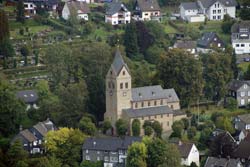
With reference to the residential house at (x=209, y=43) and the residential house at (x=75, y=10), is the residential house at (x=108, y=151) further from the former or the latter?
the residential house at (x=75, y=10)

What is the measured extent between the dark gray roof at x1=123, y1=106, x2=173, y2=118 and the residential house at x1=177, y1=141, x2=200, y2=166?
4518 millimetres

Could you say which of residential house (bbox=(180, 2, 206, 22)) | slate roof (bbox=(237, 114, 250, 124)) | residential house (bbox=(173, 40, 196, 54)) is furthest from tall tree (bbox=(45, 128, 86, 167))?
residential house (bbox=(180, 2, 206, 22))

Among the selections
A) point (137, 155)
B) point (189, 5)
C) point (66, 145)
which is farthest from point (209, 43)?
point (137, 155)

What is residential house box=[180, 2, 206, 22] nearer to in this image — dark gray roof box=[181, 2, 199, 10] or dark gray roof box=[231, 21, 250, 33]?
dark gray roof box=[181, 2, 199, 10]

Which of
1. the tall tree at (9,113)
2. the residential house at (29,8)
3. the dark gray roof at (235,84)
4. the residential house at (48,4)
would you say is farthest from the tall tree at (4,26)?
the dark gray roof at (235,84)

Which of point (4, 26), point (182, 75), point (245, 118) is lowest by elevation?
point (245, 118)

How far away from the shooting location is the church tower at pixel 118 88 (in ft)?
169

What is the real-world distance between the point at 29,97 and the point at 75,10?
14249mm

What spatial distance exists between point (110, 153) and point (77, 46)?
614 inches

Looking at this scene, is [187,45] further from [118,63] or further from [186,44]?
[118,63]

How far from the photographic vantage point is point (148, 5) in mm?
70438

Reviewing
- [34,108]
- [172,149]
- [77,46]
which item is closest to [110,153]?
[172,149]

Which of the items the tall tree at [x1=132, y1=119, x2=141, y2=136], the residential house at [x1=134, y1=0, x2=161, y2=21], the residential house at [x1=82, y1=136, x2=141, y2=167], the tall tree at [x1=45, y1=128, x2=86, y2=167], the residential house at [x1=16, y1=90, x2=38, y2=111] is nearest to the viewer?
the tall tree at [x1=45, y1=128, x2=86, y2=167]

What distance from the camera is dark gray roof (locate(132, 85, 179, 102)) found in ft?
171
